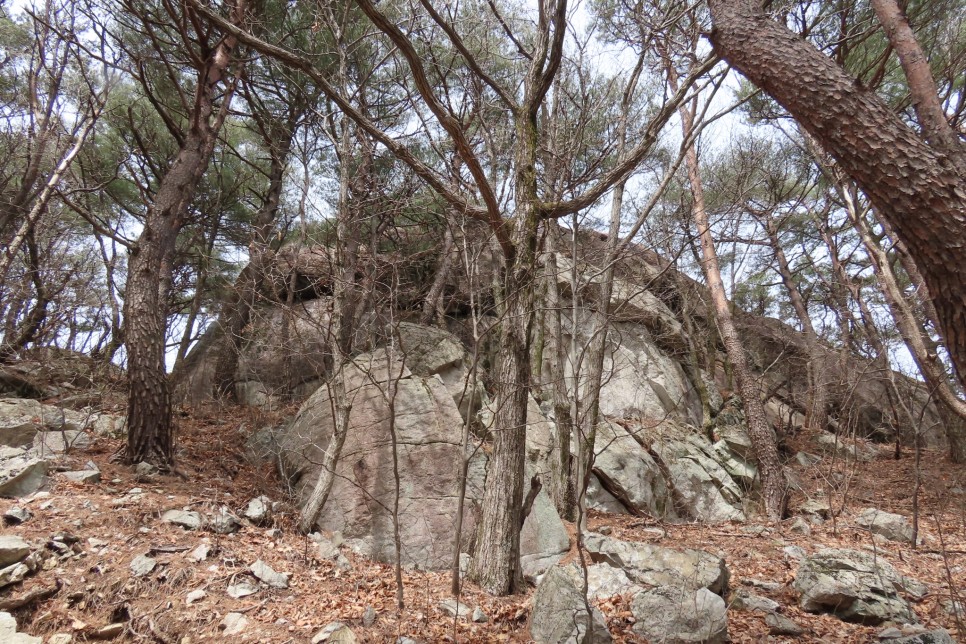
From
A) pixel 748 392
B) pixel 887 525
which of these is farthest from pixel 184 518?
pixel 748 392

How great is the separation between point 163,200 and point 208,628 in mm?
4823

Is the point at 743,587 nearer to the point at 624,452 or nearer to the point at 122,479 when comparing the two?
the point at 624,452

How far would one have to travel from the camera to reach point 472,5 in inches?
312

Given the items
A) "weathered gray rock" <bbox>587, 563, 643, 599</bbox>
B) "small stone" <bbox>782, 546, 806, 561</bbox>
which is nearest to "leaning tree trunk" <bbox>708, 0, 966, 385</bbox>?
"weathered gray rock" <bbox>587, 563, 643, 599</bbox>

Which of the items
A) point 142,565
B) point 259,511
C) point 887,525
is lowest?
point 142,565

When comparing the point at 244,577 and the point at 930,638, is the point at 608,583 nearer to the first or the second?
the point at 930,638

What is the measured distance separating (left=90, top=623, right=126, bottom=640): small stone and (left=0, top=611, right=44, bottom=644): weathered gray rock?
0.25 meters

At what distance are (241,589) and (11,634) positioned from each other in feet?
3.94

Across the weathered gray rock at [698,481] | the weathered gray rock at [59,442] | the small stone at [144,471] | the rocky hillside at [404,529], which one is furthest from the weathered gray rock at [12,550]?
the weathered gray rock at [698,481]

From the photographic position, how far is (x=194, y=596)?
338cm

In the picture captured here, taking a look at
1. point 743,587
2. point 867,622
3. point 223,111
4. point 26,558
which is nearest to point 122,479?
point 26,558

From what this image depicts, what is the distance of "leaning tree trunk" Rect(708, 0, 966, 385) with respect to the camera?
2.26 metres

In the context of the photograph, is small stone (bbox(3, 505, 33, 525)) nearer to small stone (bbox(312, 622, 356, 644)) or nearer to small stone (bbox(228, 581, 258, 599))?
small stone (bbox(228, 581, 258, 599))

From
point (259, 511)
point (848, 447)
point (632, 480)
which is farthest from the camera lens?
point (848, 447)
